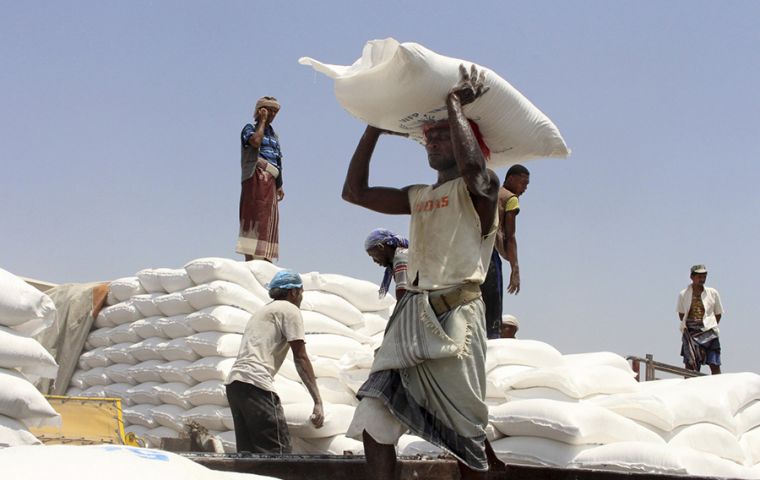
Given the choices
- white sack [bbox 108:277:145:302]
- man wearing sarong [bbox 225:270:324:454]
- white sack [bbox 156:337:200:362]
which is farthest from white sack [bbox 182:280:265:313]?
man wearing sarong [bbox 225:270:324:454]

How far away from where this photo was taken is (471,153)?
8.32 feet

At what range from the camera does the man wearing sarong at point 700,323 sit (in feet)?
28.9

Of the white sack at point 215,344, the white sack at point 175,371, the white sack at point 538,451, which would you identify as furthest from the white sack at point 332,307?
the white sack at point 538,451

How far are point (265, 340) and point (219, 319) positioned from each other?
4.12ft

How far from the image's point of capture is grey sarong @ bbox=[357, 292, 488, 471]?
2.53 meters

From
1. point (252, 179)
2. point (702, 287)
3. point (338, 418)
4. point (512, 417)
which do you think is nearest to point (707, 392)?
point (512, 417)

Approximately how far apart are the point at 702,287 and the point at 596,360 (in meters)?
4.28

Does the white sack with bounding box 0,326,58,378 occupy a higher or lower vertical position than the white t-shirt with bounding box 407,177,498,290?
lower

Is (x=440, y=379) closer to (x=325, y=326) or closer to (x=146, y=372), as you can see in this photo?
(x=325, y=326)

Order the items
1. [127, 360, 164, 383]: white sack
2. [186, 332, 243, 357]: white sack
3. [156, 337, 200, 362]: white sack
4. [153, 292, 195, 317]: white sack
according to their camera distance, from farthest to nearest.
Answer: [127, 360, 164, 383]: white sack, [153, 292, 195, 317]: white sack, [156, 337, 200, 362]: white sack, [186, 332, 243, 357]: white sack

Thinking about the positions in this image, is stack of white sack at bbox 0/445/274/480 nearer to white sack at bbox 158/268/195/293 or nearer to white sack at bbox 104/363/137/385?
white sack at bbox 158/268/195/293

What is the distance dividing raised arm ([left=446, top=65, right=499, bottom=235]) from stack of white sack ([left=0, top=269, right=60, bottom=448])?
75.1 inches

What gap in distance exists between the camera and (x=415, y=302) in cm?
267

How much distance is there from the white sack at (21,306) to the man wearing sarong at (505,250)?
260cm
